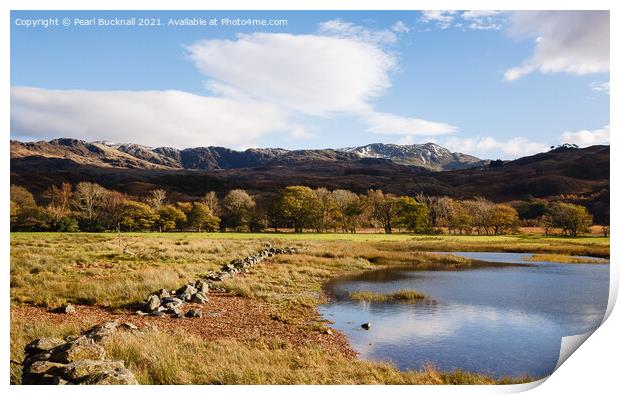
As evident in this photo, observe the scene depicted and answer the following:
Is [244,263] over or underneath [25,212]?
underneath

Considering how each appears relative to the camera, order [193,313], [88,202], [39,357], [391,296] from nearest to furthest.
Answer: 1. [39,357]
2. [193,313]
3. [391,296]
4. [88,202]

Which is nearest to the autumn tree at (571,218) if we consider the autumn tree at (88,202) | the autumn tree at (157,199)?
the autumn tree at (157,199)

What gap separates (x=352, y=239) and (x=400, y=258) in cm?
386

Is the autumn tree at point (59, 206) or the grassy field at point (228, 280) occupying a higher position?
the autumn tree at point (59, 206)

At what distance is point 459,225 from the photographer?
2459 centimetres

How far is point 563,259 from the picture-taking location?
2270 centimetres

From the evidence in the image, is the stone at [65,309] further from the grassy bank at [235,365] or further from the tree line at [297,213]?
the tree line at [297,213]

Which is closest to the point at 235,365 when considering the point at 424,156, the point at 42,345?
the point at 42,345

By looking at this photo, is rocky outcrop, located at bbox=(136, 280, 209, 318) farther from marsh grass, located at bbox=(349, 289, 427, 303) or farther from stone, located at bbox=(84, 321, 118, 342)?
marsh grass, located at bbox=(349, 289, 427, 303)

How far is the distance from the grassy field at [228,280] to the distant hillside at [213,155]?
383 cm

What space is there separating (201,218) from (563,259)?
18907 millimetres

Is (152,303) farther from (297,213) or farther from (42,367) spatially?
(297,213)

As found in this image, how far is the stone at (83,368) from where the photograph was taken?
6373mm

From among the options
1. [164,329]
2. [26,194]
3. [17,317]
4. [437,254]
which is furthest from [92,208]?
[437,254]
